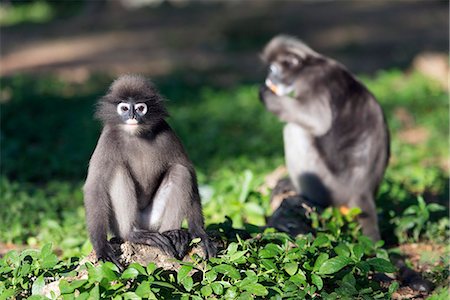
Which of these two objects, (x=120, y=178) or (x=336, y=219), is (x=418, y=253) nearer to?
(x=336, y=219)

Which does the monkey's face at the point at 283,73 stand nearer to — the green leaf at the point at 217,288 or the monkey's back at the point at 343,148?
the monkey's back at the point at 343,148

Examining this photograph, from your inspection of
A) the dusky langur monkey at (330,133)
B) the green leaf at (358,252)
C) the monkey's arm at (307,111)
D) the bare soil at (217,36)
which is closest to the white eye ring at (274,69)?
the dusky langur monkey at (330,133)

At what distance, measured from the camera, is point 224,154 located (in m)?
8.48

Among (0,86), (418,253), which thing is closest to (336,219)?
(418,253)

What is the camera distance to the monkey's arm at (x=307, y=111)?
6.23m

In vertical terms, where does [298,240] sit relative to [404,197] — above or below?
above

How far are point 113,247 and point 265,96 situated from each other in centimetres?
291

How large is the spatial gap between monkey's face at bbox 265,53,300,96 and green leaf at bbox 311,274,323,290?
2.67 metres

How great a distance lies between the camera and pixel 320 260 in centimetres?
420

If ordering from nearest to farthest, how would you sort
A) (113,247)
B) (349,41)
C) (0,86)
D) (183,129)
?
(113,247) → (183,129) → (0,86) → (349,41)

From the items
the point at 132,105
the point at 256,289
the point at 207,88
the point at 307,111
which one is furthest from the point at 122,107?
the point at 207,88

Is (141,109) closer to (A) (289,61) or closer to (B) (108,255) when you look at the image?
(B) (108,255)

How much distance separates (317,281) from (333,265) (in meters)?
0.17

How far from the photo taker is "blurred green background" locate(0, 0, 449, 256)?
21.0ft
